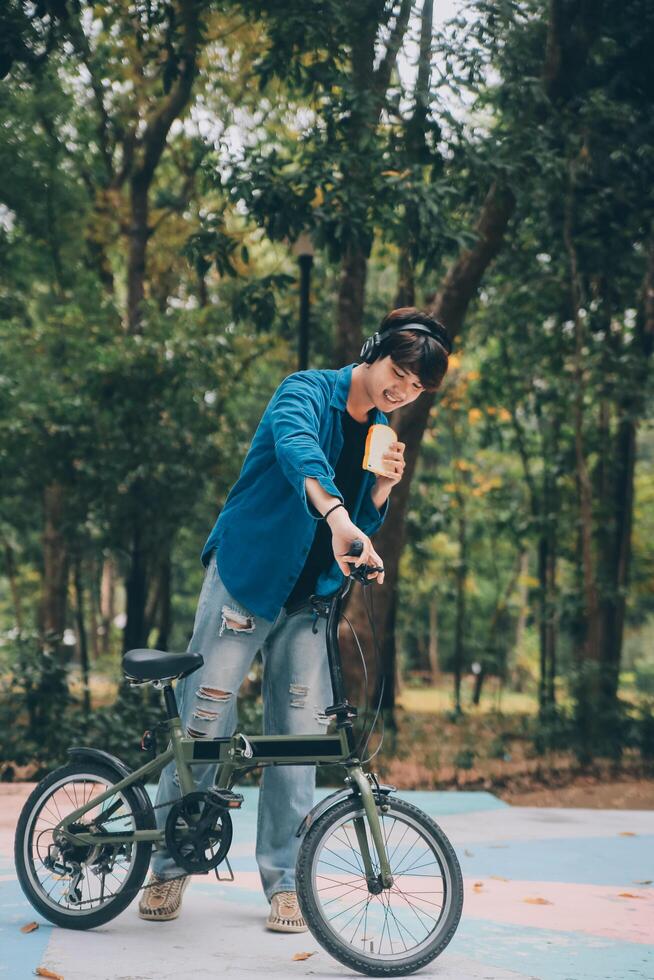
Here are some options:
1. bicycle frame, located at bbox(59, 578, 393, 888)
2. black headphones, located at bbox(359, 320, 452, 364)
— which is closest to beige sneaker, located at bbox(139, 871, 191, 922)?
bicycle frame, located at bbox(59, 578, 393, 888)

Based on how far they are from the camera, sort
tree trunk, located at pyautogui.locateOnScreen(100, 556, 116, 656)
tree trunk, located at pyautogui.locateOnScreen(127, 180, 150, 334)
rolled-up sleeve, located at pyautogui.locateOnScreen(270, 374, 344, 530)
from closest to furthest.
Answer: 1. rolled-up sleeve, located at pyautogui.locateOnScreen(270, 374, 344, 530)
2. tree trunk, located at pyautogui.locateOnScreen(127, 180, 150, 334)
3. tree trunk, located at pyautogui.locateOnScreen(100, 556, 116, 656)

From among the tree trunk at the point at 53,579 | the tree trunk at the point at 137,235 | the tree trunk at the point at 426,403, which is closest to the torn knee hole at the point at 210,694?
the tree trunk at the point at 426,403

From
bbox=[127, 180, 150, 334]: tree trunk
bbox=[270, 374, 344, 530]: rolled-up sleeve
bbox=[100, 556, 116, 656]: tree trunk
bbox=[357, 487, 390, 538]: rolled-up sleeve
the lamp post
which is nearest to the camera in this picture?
bbox=[270, 374, 344, 530]: rolled-up sleeve

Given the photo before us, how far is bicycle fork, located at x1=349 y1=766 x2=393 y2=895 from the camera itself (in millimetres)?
3312

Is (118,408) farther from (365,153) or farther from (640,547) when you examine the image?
(640,547)

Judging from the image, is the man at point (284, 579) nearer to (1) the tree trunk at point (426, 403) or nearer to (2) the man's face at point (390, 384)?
(2) the man's face at point (390, 384)

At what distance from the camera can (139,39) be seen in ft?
27.9

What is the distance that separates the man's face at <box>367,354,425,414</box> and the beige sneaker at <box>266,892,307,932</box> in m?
1.69

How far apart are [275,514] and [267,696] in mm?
665

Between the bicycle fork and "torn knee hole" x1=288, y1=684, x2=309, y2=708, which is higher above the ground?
"torn knee hole" x1=288, y1=684, x2=309, y2=708

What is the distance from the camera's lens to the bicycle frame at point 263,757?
11.0 feet

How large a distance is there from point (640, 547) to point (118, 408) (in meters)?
8.51

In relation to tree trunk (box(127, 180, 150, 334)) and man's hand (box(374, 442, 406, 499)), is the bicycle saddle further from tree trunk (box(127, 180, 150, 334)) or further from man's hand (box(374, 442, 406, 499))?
tree trunk (box(127, 180, 150, 334))

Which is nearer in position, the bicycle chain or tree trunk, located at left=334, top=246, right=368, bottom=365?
the bicycle chain
